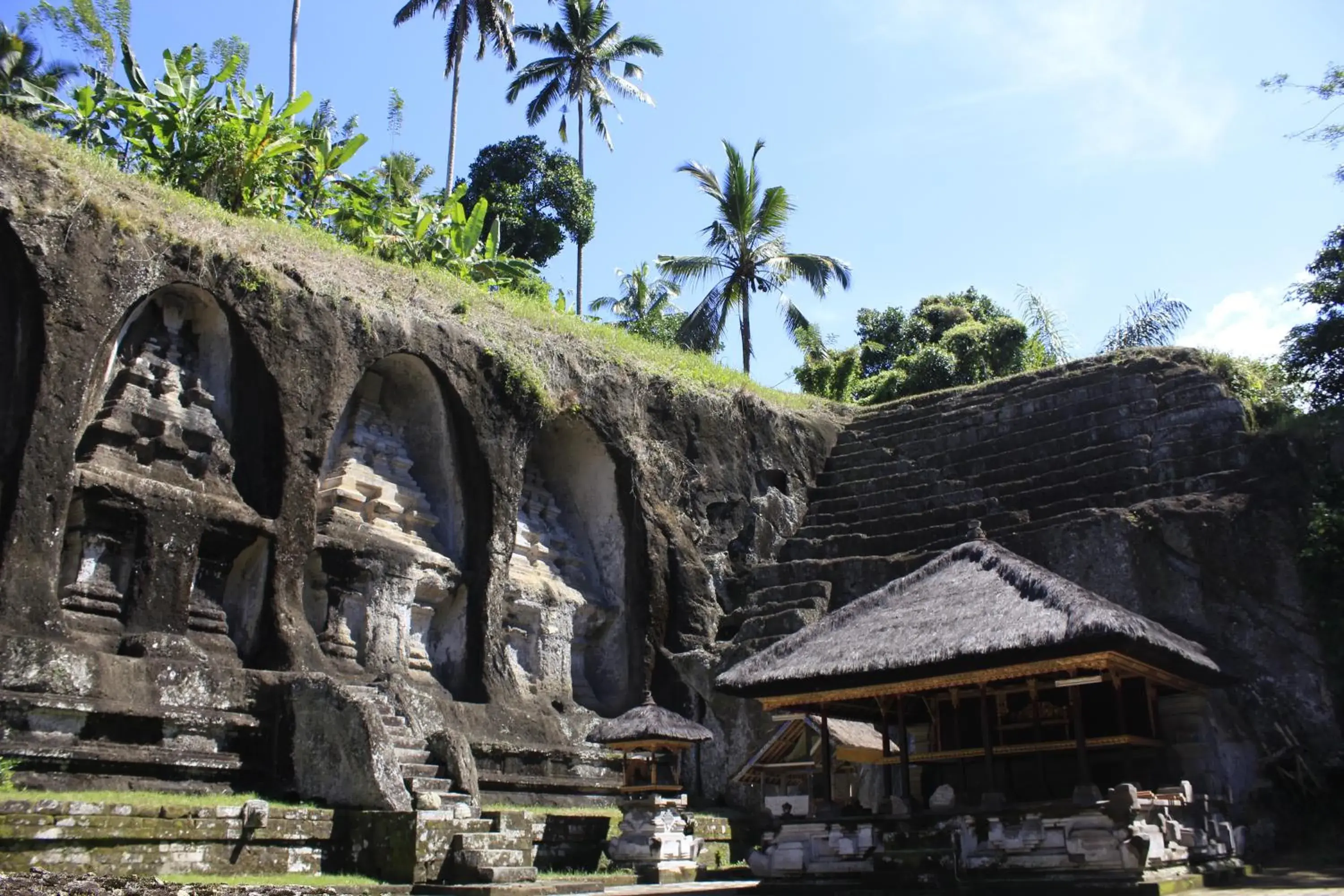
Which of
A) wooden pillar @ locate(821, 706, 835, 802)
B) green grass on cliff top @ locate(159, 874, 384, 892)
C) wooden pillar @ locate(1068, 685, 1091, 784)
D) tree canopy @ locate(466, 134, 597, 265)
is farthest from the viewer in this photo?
tree canopy @ locate(466, 134, 597, 265)

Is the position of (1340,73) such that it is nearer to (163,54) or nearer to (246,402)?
(246,402)

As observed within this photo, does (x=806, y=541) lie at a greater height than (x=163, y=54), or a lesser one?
lesser

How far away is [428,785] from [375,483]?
5.24m

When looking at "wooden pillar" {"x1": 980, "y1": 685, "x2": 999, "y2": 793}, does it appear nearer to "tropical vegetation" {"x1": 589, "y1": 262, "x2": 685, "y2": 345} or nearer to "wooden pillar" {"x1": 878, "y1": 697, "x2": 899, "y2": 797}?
"wooden pillar" {"x1": 878, "y1": 697, "x2": 899, "y2": 797}

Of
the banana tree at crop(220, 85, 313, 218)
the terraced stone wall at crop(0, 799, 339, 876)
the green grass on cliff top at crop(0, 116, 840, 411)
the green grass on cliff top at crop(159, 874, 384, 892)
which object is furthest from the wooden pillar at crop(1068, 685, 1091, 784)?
the banana tree at crop(220, 85, 313, 218)

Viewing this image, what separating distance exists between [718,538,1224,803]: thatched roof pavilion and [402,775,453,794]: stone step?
3.16m

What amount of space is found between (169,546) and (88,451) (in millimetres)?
1432

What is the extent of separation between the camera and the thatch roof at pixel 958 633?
10.3 metres

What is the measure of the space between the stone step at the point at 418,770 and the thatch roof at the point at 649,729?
206 centimetres

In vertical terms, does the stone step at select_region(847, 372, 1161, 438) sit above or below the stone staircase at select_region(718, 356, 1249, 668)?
above

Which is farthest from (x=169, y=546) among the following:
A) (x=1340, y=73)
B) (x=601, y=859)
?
(x=1340, y=73)

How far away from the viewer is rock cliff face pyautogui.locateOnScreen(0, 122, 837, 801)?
1223 centimetres

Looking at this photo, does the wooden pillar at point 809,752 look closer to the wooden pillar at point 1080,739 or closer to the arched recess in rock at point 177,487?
the wooden pillar at point 1080,739

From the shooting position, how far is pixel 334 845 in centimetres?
1115
